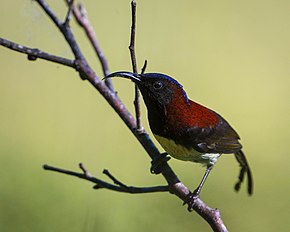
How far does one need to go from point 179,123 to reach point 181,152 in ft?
0.30

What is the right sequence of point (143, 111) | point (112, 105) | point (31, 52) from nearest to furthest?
point (31, 52) → point (112, 105) → point (143, 111)

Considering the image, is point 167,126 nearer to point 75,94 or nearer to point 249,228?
point 249,228

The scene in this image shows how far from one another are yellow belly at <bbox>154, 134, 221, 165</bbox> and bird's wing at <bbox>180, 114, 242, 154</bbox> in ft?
0.05

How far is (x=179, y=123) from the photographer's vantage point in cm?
198

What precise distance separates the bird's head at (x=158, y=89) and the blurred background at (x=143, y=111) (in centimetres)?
37

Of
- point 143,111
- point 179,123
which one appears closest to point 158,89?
point 179,123

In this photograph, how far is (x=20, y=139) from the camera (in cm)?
347

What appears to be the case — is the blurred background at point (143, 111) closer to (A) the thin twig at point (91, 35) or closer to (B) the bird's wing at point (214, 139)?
(A) the thin twig at point (91, 35)

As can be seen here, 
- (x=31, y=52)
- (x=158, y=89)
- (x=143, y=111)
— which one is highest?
(x=31, y=52)

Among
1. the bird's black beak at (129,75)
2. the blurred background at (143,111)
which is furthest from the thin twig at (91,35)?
the bird's black beak at (129,75)

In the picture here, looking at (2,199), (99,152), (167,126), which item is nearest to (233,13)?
(99,152)

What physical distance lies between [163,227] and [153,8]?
2.38 meters

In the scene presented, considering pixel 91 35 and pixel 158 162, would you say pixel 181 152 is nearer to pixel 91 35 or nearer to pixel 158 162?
pixel 158 162

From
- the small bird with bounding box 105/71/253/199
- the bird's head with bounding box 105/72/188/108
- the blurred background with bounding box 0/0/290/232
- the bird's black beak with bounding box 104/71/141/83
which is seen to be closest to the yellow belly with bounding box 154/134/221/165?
the small bird with bounding box 105/71/253/199
